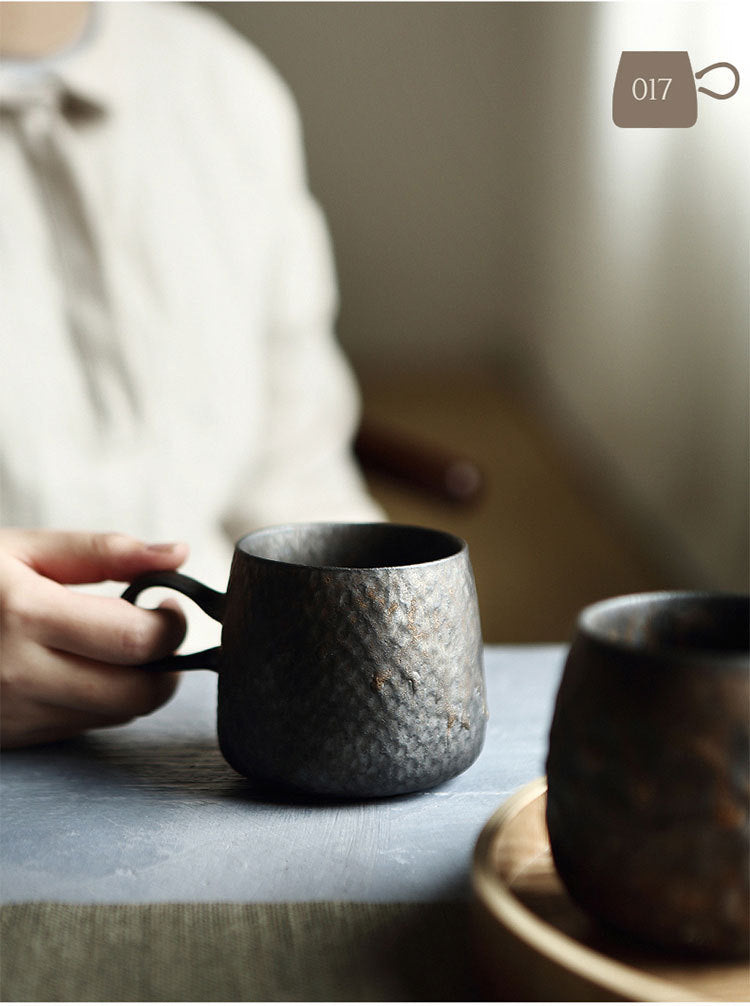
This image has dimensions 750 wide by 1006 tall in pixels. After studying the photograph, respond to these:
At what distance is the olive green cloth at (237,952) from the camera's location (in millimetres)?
286

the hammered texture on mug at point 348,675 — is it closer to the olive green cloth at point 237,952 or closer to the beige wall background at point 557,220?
the olive green cloth at point 237,952

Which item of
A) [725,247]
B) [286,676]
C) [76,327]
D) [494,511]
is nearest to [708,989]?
[286,676]

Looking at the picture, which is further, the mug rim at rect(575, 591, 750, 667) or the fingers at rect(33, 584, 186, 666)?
the fingers at rect(33, 584, 186, 666)

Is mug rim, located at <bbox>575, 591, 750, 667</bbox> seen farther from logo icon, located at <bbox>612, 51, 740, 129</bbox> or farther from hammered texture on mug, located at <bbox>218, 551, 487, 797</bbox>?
logo icon, located at <bbox>612, 51, 740, 129</bbox>

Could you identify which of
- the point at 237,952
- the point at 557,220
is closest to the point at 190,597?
the point at 237,952

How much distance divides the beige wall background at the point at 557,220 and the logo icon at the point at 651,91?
0.40 m

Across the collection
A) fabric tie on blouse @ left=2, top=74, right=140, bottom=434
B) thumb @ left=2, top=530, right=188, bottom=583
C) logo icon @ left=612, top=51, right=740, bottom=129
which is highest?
logo icon @ left=612, top=51, right=740, bottom=129

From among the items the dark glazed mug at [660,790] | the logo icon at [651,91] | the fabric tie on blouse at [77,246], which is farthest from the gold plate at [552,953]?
the fabric tie on blouse at [77,246]

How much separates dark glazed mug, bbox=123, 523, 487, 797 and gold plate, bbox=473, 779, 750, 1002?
0.06 meters

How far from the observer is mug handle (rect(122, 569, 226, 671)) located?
1.31 feet

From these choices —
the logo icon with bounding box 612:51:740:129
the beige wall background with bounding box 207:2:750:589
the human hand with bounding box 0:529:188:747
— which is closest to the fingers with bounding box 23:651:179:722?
the human hand with bounding box 0:529:188:747

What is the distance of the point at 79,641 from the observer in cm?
42

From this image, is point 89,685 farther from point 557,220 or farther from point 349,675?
point 557,220

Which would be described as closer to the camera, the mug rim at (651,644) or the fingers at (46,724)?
the mug rim at (651,644)
